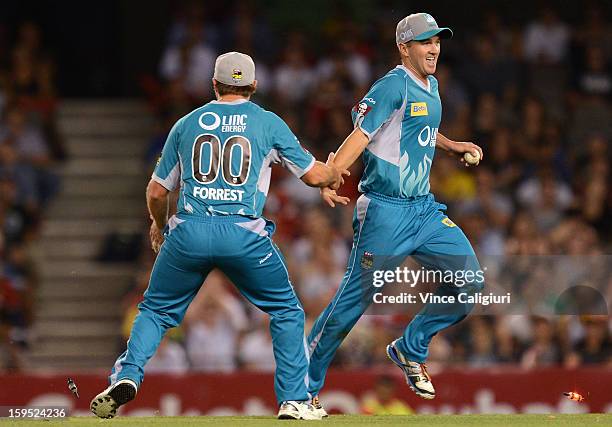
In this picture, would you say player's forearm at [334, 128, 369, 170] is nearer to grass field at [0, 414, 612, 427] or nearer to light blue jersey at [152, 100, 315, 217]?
light blue jersey at [152, 100, 315, 217]

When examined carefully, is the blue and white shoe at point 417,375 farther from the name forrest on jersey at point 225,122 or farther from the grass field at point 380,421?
the name forrest on jersey at point 225,122

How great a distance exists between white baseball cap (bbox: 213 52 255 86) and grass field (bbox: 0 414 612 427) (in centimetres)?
226

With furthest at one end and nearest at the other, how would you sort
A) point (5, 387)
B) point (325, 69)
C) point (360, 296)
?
point (325, 69), point (5, 387), point (360, 296)

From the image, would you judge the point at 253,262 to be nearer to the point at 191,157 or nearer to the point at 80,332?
the point at 191,157

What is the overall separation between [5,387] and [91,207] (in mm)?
4643

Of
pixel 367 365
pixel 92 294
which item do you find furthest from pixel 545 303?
pixel 92 294

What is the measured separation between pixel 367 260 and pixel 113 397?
6.70ft

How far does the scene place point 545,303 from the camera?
44.9 ft

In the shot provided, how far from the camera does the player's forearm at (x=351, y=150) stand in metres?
10.1

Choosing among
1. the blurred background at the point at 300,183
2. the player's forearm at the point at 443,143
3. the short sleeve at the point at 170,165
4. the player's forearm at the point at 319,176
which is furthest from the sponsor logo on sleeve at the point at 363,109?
the blurred background at the point at 300,183

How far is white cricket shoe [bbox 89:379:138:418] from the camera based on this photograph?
31.7ft

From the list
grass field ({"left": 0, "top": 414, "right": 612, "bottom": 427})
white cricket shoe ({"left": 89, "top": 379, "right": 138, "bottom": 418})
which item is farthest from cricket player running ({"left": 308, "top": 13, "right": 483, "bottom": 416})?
white cricket shoe ({"left": 89, "top": 379, "right": 138, "bottom": 418})

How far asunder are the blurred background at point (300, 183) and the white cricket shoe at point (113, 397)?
4.16 meters

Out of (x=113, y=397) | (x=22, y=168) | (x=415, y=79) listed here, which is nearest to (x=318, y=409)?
(x=113, y=397)
